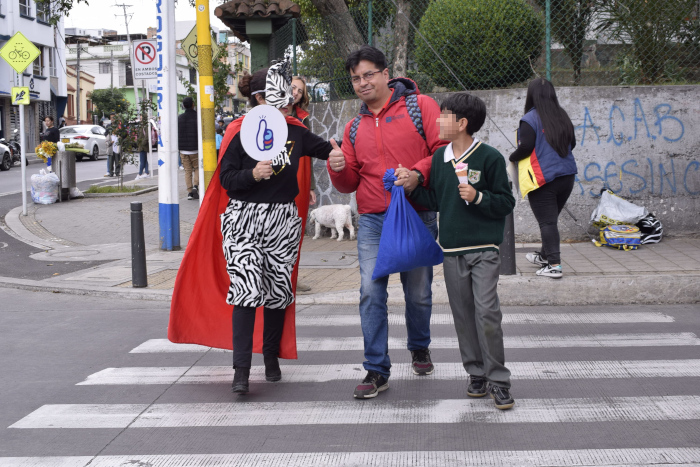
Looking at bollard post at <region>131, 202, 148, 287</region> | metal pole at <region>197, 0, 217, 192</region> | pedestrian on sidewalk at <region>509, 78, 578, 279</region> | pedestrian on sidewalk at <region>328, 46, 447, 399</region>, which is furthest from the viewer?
metal pole at <region>197, 0, 217, 192</region>

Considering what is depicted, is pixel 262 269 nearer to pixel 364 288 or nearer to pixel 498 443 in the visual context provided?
pixel 364 288

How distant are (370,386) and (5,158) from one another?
2657cm

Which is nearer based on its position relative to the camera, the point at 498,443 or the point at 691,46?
the point at 498,443

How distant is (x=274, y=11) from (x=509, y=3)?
3.24 metres

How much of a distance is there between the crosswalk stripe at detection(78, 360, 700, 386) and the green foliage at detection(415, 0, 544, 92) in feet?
19.9

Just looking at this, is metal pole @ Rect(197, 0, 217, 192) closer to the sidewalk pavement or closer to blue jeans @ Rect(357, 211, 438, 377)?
the sidewalk pavement

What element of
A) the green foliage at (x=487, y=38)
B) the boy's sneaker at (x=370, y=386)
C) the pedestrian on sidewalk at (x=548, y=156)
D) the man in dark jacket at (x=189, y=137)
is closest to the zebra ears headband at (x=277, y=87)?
the boy's sneaker at (x=370, y=386)

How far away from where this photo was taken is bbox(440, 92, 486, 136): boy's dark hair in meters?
4.32

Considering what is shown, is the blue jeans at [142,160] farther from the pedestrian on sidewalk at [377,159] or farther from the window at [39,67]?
the window at [39,67]

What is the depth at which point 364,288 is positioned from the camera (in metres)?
4.55

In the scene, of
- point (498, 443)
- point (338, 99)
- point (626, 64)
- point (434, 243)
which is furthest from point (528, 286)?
point (338, 99)

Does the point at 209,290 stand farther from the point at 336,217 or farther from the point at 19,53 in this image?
the point at 19,53

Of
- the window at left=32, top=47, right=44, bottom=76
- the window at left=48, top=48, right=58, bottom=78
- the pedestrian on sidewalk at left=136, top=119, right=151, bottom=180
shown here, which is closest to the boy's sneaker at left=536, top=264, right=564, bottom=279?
the pedestrian on sidewalk at left=136, top=119, right=151, bottom=180

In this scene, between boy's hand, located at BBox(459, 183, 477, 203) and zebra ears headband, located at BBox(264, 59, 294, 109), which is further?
zebra ears headband, located at BBox(264, 59, 294, 109)
